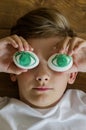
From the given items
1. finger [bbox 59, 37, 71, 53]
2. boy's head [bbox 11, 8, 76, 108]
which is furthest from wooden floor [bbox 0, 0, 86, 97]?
finger [bbox 59, 37, 71, 53]

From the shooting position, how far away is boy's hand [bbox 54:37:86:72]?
1.07 meters

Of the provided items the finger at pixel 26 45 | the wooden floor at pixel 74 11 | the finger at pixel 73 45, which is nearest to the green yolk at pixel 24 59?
the finger at pixel 26 45

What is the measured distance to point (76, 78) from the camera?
1.32m

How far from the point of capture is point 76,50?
3.54ft

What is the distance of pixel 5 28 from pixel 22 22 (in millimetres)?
175

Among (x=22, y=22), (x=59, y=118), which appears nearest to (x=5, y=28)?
(x=22, y=22)

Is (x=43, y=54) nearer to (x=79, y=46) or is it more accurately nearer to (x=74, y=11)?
(x=79, y=46)

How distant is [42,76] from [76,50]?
0.13 m

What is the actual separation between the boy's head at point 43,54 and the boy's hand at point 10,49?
0.13 ft

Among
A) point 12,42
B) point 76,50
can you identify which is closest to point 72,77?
point 76,50

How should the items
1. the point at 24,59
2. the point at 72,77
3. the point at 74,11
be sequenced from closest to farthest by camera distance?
the point at 24,59 < the point at 72,77 < the point at 74,11

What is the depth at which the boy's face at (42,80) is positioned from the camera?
1.09 metres

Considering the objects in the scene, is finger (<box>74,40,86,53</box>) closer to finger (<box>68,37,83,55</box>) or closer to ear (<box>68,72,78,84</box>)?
finger (<box>68,37,83,55</box>)

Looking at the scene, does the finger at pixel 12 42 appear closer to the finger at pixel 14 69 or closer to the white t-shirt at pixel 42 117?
the finger at pixel 14 69
